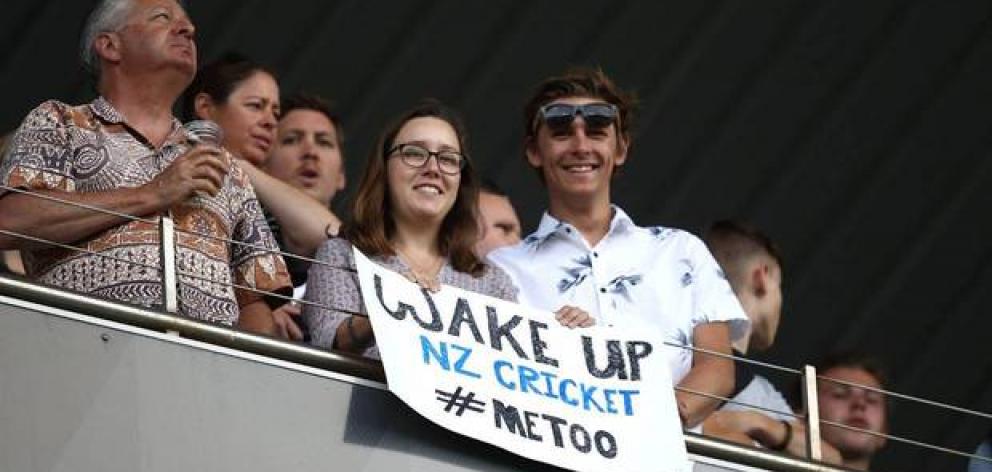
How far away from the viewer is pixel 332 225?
8820 millimetres

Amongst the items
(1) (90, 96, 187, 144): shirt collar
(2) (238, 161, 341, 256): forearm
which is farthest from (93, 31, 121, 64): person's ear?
(2) (238, 161, 341, 256): forearm

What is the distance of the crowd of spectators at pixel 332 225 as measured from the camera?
7.66m

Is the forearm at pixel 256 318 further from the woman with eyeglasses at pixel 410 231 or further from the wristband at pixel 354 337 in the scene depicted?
the wristband at pixel 354 337

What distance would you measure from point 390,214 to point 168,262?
0.81 metres

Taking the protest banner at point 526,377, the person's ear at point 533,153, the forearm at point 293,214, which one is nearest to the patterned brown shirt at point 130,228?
the protest banner at point 526,377

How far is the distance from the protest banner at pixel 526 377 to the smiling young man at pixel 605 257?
0.64 ft

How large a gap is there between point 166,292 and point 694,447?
151cm

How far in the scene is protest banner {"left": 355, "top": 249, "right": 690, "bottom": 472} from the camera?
7.68 metres

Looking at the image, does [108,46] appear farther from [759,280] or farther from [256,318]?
[759,280]

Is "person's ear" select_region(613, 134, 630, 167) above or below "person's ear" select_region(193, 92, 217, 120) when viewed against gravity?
below

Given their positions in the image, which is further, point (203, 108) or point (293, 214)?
point (203, 108)

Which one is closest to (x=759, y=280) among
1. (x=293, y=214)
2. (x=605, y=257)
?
(x=605, y=257)

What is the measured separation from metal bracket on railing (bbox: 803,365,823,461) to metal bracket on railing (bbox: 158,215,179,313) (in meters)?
1.76

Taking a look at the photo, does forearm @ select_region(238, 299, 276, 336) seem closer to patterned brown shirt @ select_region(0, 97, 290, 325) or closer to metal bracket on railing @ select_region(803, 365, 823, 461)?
patterned brown shirt @ select_region(0, 97, 290, 325)
